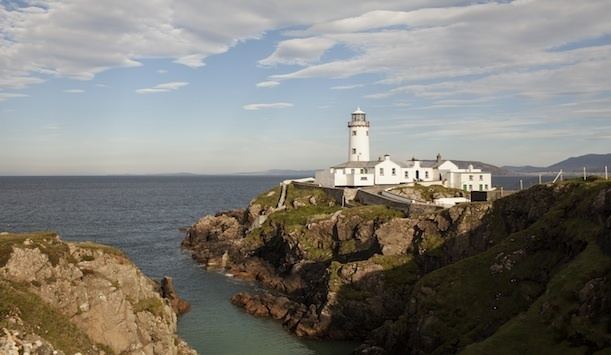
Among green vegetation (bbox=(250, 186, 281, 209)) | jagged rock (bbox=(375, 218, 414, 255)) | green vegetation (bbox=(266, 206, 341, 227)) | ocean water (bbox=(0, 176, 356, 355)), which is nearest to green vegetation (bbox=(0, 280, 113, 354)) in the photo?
ocean water (bbox=(0, 176, 356, 355))

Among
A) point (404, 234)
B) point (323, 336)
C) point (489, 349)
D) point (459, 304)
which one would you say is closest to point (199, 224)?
point (404, 234)

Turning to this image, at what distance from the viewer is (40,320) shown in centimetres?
2973

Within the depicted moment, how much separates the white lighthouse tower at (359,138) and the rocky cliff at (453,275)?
36.6 m

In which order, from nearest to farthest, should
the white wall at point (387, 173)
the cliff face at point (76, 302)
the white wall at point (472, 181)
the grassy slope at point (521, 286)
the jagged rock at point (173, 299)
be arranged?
the cliff face at point (76, 302) < the grassy slope at point (521, 286) < the jagged rock at point (173, 299) < the white wall at point (472, 181) < the white wall at point (387, 173)

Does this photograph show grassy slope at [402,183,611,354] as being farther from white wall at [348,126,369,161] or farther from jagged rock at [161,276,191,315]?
white wall at [348,126,369,161]

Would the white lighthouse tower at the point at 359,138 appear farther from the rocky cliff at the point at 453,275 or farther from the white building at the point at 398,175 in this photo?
the rocky cliff at the point at 453,275

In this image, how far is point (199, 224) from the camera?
101438 mm

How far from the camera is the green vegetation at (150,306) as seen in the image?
128 feet

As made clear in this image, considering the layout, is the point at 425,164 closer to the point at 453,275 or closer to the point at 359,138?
the point at 359,138

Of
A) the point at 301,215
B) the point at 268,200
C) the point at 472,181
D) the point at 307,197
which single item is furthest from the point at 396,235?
the point at 268,200

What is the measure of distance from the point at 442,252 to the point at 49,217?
380 feet

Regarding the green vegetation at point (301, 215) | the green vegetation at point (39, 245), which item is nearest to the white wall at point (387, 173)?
the green vegetation at point (301, 215)

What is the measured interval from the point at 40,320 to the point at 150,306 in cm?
1084

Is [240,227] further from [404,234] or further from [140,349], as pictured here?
[140,349]
